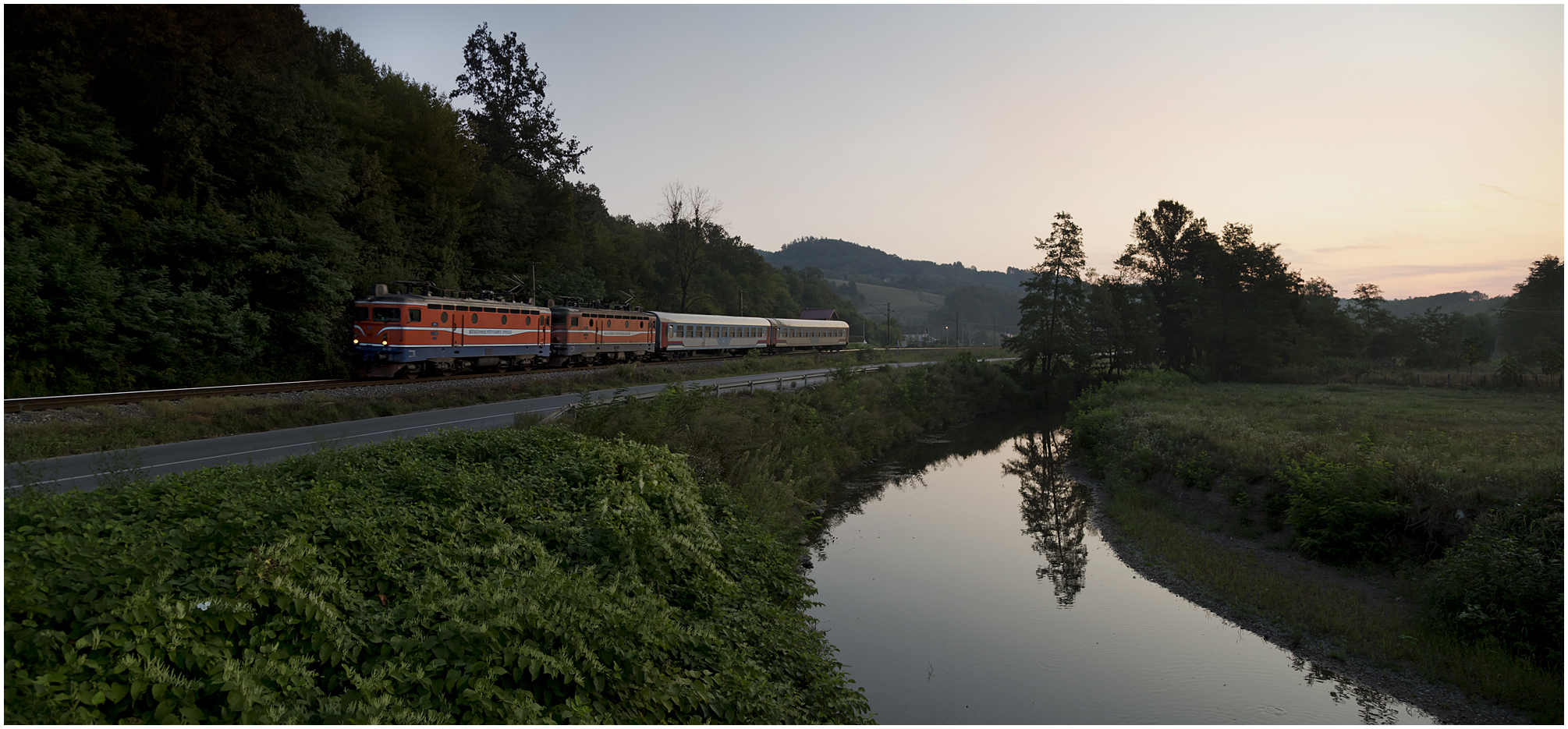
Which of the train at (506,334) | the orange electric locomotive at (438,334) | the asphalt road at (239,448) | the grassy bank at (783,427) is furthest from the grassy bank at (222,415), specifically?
the grassy bank at (783,427)

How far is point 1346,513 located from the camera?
14828 millimetres

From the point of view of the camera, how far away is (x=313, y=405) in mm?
17656

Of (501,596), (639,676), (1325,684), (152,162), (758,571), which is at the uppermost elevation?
(152,162)

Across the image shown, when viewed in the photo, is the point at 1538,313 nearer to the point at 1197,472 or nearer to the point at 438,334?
the point at 1197,472

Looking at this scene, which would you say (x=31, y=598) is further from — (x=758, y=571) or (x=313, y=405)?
(x=313, y=405)

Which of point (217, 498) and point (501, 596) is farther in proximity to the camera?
point (217, 498)

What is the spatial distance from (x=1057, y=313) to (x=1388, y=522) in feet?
135

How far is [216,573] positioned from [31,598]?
1106 millimetres

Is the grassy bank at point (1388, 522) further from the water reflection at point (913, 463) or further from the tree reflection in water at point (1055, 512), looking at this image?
the water reflection at point (913, 463)

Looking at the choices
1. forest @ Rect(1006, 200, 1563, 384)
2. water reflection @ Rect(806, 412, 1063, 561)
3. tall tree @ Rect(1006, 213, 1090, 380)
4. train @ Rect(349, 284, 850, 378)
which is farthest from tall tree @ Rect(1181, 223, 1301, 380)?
train @ Rect(349, 284, 850, 378)

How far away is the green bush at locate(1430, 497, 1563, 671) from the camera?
10.1 meters

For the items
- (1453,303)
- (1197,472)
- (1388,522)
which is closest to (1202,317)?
(1197,472)

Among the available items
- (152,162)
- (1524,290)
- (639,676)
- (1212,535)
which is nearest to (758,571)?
(639,676)

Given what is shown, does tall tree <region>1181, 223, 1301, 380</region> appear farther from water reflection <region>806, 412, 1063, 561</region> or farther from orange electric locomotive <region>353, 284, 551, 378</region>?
orange electric locomotive <region>353, 284, 551, 378</region>
